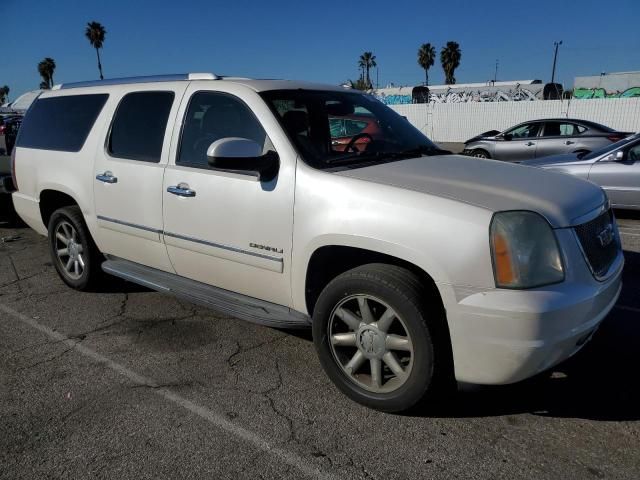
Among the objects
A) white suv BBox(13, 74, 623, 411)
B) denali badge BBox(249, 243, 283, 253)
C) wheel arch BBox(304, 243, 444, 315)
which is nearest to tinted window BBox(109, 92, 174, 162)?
white suv BBox(13, 74, 623, 411)

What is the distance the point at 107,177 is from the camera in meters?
4.36

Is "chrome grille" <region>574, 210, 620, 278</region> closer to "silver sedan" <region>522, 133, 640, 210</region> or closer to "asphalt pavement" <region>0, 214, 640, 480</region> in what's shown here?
"asphalt pavement" <region>0, 214, 640, 480</region>

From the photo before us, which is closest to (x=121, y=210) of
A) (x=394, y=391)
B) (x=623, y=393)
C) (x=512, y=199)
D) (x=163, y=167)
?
(x=163, y=167)

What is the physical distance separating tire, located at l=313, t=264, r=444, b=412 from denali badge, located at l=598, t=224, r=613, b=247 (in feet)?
3.43

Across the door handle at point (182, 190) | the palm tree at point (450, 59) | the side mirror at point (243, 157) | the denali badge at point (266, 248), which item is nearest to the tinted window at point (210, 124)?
the door handle at point (182, 190)

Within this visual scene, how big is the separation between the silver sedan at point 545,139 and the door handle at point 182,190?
11298mm

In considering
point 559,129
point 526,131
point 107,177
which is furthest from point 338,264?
point 526,131

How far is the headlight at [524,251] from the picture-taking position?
2.54 metres

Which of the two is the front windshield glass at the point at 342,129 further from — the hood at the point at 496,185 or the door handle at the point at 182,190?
the door handle at the point at 182,190

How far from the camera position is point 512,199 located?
275cm

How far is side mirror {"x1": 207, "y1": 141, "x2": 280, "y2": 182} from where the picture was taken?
320 cm

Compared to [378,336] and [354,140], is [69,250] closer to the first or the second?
[354,140]

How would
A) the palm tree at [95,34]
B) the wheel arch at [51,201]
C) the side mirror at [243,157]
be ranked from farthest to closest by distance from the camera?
the palm tree at [95,34] < the wheel arch at [51,201] < the side mirror at [243,157]

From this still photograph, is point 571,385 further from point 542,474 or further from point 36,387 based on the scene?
point 36,387
